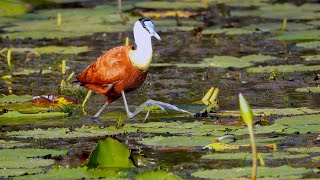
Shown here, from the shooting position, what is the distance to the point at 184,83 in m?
10.4

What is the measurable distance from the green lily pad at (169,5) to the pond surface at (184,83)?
0.05m

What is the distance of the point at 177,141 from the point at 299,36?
20.9 feet

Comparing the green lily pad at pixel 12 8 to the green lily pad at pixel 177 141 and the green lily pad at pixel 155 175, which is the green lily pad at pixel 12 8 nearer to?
the green lily pad at pixel 177 141

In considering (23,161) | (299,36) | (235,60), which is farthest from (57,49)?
(23,161)

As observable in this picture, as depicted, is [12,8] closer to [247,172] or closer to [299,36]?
[299,36]

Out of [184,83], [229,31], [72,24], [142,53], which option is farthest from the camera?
[72,24]

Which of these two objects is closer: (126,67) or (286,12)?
(126,67)

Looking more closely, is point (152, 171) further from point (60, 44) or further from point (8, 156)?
point (60, 44)

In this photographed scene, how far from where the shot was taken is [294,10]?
53.0 ft

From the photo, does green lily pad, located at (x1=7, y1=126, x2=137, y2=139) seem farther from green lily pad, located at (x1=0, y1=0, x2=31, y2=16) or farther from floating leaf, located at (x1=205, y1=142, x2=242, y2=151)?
green lily pad, located at (x1=0, y1=0, x2=31, y2=16)

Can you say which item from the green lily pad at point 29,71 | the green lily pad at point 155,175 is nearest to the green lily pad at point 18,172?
the green lily pad at point 155,175

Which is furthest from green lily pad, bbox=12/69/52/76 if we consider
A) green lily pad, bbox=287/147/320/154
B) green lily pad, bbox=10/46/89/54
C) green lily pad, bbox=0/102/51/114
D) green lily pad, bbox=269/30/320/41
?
green lily pad, bbox=287/147/320/154

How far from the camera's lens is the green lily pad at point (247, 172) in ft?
18.9

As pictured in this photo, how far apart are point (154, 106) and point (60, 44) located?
217 inches
